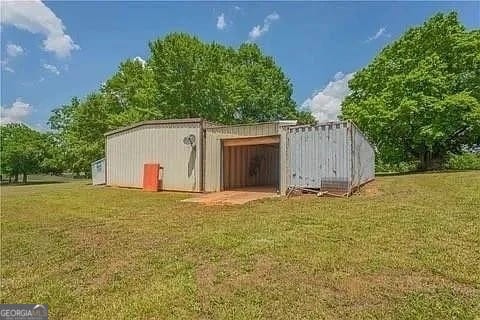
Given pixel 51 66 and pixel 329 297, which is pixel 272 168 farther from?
pixel 329 297

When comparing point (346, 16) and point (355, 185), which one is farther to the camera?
point (346, 16)

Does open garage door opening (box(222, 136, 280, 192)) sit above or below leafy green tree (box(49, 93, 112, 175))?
below

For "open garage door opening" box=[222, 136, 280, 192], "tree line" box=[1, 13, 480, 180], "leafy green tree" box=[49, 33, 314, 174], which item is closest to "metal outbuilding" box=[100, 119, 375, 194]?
"open garage door opening" box=[222, 136, 280, 192]

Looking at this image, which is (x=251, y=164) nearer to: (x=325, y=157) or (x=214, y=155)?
(x=214, y=155)

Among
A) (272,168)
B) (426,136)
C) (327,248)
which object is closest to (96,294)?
(327,248)

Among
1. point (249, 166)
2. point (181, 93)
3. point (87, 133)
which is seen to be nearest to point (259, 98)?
point (181, 93)

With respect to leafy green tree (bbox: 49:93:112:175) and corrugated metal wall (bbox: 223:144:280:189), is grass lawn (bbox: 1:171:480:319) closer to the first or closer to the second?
corrugated metal wall (bbox: 223:144:280:189)

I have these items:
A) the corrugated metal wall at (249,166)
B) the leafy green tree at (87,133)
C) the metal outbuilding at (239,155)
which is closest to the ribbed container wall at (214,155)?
the metal outbuilding at (239,155)

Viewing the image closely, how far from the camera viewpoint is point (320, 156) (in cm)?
941

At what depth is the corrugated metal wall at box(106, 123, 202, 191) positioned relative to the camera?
12586 millimetres

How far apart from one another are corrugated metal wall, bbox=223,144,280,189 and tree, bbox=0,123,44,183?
2982cm

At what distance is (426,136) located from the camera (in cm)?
1859

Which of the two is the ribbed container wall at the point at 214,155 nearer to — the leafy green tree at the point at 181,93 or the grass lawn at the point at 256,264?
the grass lawn at the point at 256,264

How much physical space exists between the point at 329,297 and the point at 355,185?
7.01m
